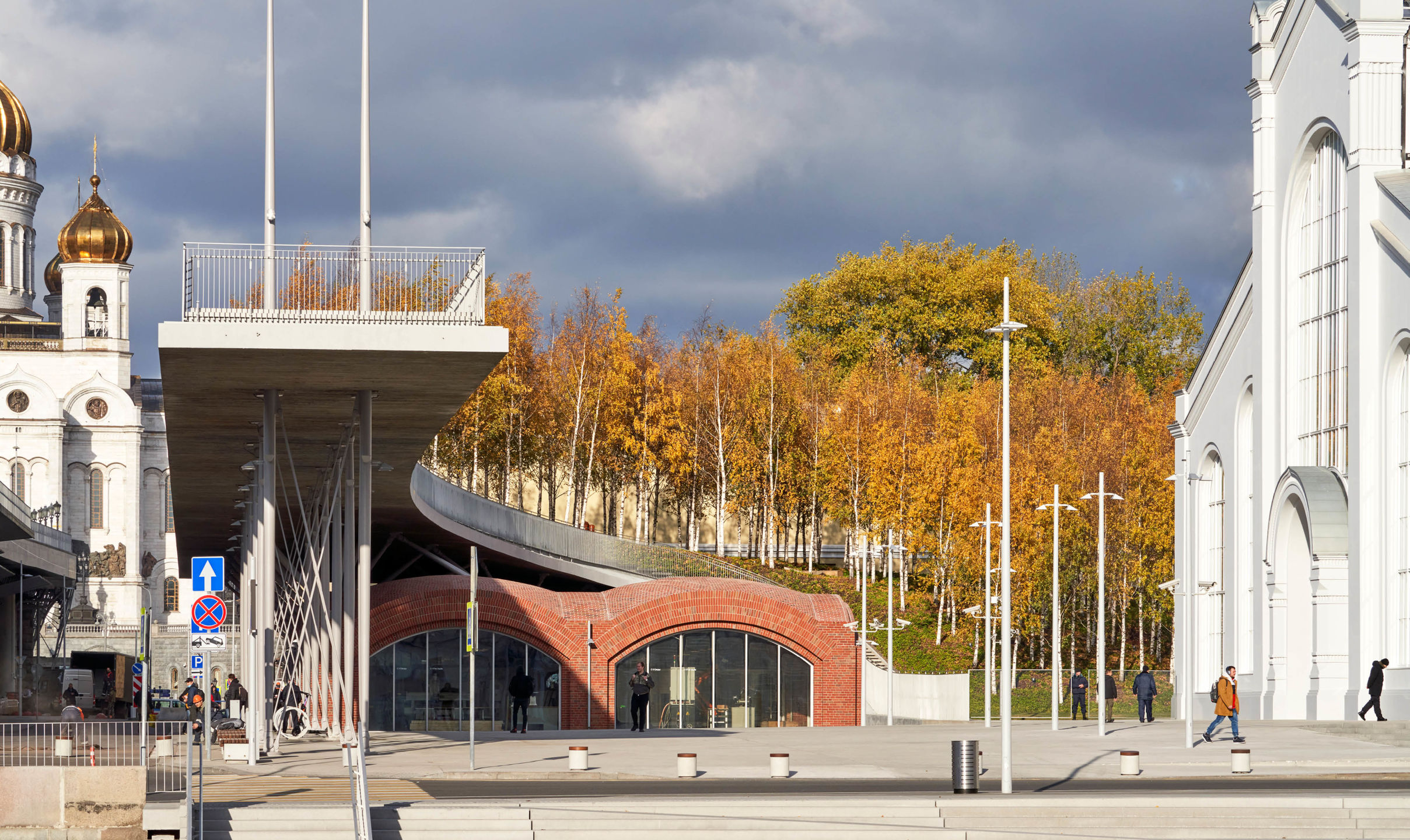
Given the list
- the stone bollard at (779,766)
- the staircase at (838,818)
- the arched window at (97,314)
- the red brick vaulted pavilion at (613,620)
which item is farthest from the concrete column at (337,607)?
the arched window at (97,314)

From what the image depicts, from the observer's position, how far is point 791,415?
72188 mm

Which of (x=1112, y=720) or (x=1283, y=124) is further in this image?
(x=1112, y=720)

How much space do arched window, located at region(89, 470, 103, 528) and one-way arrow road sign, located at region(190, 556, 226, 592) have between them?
78126 millimetres

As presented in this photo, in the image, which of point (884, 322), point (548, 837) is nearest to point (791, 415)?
point (884, 322)

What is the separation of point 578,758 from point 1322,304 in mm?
23586

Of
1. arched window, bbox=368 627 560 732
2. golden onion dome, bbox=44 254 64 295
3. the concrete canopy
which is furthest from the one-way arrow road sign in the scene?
golden onion dome, bbox=44 254 64 295

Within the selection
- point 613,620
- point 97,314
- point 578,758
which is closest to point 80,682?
point 613,620

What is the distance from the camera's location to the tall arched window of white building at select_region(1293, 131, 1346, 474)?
3825 cm

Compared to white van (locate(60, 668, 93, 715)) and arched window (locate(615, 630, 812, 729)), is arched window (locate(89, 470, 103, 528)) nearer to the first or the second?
white van (locate(60, 668, 93, 715))

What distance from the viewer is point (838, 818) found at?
61.7ft

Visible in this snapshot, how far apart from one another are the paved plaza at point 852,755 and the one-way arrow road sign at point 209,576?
2486 mm

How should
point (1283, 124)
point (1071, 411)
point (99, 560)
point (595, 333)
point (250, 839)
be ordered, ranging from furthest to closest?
point (99, 560), point (595, 333), point (1071, 411), point (1283, 124), point (250, 839)

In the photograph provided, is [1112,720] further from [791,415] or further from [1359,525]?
[791,415]

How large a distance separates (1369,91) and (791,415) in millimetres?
37638
